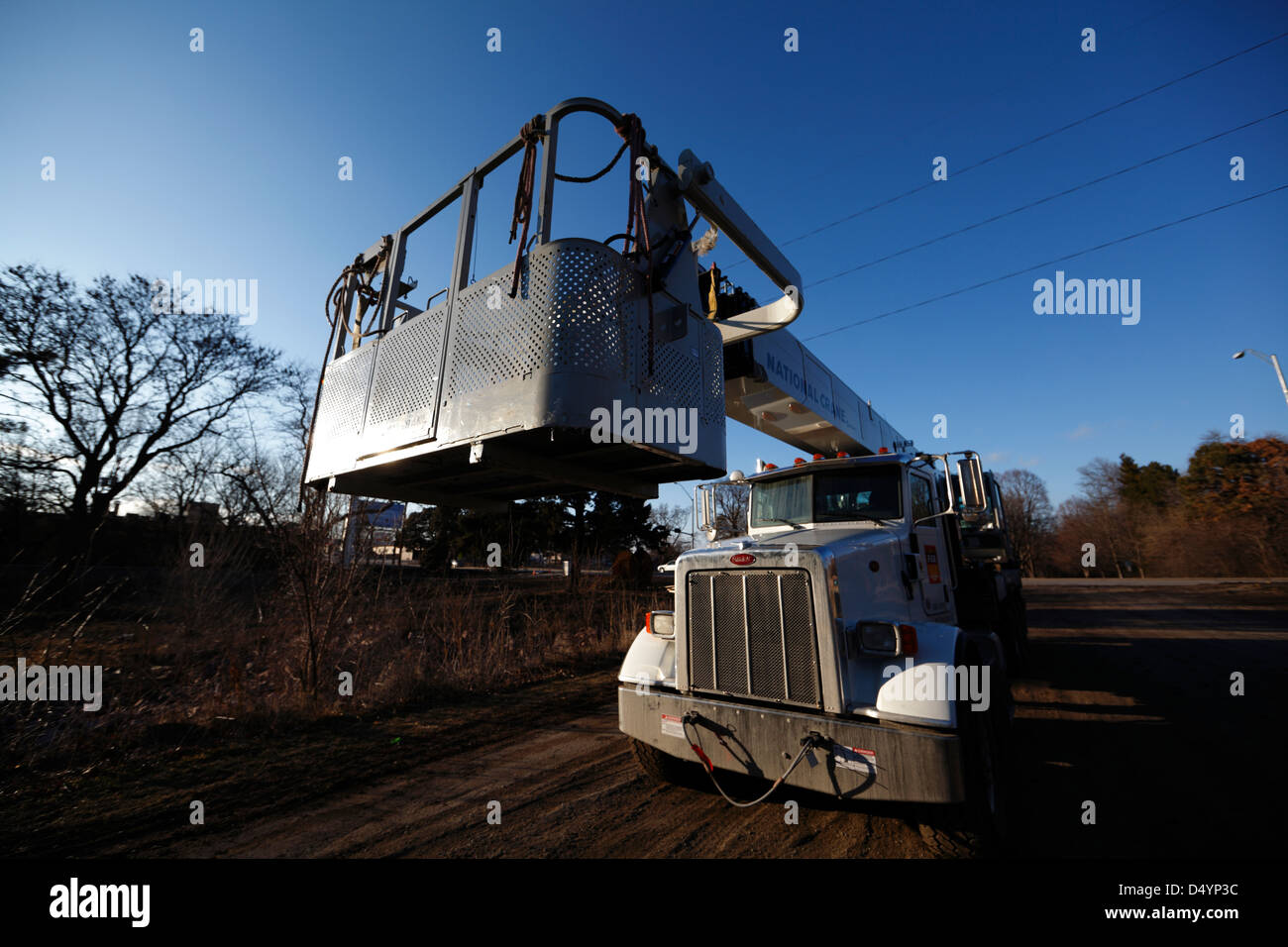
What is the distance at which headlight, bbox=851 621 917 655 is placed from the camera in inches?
123

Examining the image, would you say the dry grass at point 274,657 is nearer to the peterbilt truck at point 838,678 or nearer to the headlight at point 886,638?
the peterbilt truck at point 838,678

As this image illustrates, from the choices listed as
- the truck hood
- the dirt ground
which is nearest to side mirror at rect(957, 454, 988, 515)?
the truck hood

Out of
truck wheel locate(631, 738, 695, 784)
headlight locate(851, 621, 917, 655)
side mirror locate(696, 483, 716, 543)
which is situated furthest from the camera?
side mirror locate(696, 483, 716, 543)

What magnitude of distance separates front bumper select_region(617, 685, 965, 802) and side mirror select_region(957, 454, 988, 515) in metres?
2.61

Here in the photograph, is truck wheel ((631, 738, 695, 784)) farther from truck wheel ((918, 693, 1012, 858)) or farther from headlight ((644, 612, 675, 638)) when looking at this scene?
truck wheel ((918, 693, 1012, 858))

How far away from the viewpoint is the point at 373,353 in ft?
10.1

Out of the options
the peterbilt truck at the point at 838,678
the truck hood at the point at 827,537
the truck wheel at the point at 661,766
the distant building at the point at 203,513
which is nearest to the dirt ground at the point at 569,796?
the truck wheel at the point at 661,766

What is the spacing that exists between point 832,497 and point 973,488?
124cm

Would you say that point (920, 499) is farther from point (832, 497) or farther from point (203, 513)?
point (203, 513)

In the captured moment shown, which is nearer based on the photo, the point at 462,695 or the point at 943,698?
the point at 943,698

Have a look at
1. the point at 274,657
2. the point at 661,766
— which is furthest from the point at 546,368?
the point at 274,657
